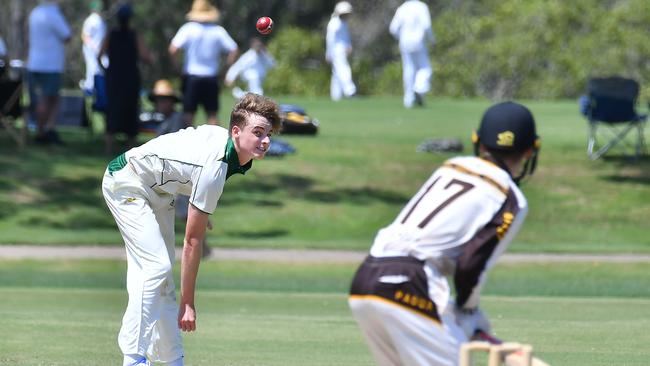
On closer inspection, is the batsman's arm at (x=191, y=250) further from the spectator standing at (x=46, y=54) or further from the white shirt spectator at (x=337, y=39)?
the white shirt spectator at (x=337, y=39)

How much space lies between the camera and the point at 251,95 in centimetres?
698

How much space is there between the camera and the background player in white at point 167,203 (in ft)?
22.7

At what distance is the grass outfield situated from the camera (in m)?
8.99

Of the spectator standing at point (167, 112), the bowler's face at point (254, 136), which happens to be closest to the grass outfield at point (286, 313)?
the spectator standing at point (167, 112)

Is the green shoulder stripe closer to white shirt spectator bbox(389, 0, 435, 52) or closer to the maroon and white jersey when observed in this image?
the maroon and white jersey

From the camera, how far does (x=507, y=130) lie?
557cm

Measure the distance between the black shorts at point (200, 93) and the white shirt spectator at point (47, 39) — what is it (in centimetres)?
292

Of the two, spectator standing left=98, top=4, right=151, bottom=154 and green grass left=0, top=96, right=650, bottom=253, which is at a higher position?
spectator standing left=98, top=4, right=151, bottom=154

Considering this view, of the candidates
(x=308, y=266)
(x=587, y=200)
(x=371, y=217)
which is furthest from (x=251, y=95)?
(x=587, y=200)

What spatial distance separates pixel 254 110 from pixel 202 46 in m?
11.3

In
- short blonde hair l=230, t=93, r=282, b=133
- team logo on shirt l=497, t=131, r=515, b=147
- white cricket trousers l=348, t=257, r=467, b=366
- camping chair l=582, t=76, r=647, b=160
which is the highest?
team logo on shirt l=497, t=131, r=515, b=147

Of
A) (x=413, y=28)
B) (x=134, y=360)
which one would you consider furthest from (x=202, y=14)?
(x=134, y=360)

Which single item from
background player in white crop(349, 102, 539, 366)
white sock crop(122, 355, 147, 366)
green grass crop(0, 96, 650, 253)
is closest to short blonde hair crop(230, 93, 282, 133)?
white sock crop(122, 355, 147, 366)

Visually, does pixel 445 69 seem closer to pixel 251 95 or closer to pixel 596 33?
pixel 596 33
